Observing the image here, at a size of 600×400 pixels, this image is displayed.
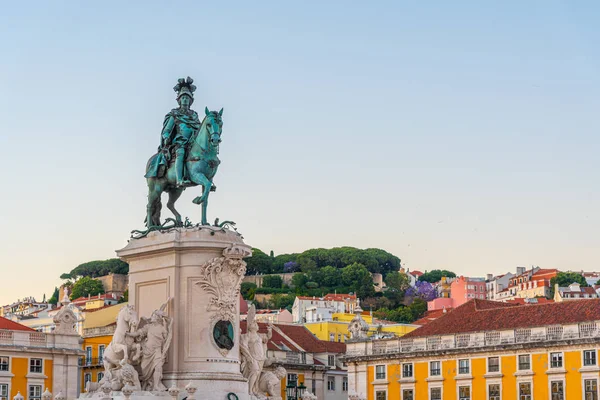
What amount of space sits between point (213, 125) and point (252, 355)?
5.03m

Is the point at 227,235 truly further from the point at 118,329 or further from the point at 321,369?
the point at 321,369

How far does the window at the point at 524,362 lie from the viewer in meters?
62.4

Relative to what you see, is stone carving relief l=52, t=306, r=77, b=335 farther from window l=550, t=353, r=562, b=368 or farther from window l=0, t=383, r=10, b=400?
window l=550, t=353, r=562, b=368

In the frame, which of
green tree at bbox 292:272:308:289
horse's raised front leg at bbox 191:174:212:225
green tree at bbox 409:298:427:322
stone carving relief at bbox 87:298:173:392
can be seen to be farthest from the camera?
green tree at bbox 292:272:308:289

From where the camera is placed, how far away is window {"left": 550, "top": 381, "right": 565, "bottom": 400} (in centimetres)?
6100

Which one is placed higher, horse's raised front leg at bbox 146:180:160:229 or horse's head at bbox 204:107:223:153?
horse's head at bbox 204:107:223:153

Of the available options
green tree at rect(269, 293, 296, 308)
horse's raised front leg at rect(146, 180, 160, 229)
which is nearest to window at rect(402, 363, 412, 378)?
horse's raised front leg at rect(146, 180, 160, 229)

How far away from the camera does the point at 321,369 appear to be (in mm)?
78500

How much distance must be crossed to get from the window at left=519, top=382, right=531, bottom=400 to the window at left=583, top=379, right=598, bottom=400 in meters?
3.27

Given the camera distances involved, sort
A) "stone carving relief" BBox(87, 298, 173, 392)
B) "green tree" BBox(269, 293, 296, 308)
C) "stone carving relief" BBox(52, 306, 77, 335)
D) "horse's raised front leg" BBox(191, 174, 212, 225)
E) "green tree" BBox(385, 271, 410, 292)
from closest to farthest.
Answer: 1. "stone carving relief" BBox(87, 298, 173, 392)
2. "horse's raised front leg" BBox(191, 174, 212, 225)
3. "stone carving relief" BBox(52, 306, 77, 335)
4. "green tree" BBox(269, 293, 296, 308)
5. "green tree" BBox(385, 271, 410, 292)

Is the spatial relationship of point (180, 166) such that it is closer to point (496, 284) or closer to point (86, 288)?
point (86, 288)

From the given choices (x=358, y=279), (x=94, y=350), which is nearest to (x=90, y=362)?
(x=94, y=350)

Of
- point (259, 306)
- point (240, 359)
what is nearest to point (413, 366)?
point (240, 359)

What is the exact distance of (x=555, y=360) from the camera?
201 ft
